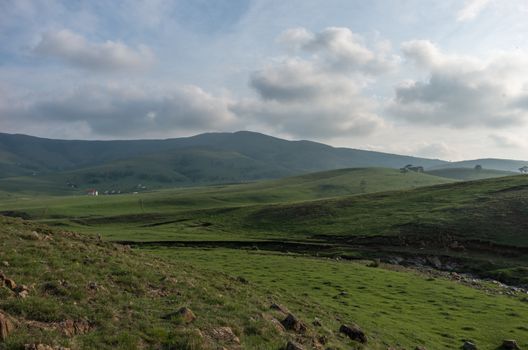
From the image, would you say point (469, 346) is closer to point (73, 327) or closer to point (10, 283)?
point (73, 327)

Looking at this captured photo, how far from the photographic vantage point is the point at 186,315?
16891mm

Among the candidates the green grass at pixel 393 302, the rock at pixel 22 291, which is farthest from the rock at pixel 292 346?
the rock at pixel 22 291

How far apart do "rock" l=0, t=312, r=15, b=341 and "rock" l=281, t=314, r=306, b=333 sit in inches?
431

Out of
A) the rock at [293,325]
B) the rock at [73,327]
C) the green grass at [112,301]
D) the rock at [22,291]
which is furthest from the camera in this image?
the rock at [293,325]

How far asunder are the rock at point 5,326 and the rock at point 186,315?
604 cm

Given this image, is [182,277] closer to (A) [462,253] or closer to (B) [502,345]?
(B) [502,345]

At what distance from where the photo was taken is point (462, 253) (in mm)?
62031

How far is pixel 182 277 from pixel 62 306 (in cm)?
979

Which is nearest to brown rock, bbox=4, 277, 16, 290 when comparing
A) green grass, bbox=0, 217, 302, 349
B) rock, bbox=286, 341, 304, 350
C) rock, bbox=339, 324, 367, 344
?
green grass, bbox=0, 217, 302, 349

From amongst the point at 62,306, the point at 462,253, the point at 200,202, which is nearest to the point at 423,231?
the point at 462,253

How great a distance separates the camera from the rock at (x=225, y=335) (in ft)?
52.0

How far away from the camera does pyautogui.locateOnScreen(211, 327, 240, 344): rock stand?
15859 mm

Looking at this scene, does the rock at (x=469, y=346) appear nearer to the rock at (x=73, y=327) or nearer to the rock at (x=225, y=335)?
the rock at (x=225, y=335)

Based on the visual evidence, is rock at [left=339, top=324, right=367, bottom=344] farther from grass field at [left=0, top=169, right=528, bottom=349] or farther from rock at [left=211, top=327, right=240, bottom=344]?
rock at [left=211, top=327, right=240, bottom=344]
